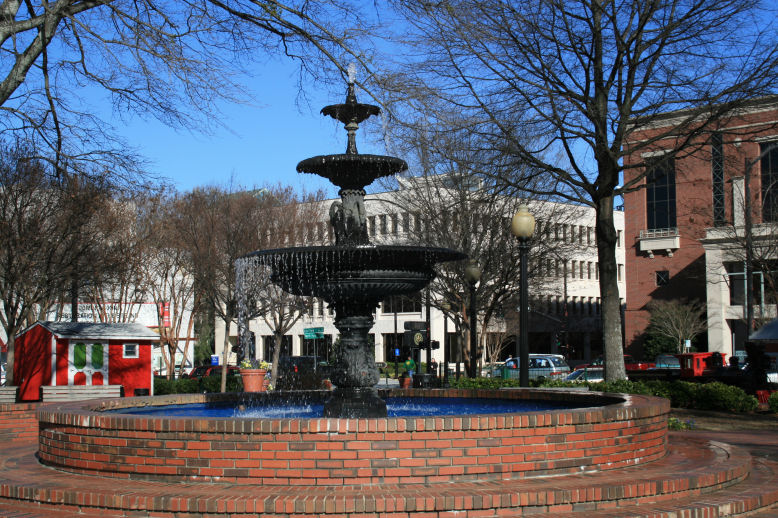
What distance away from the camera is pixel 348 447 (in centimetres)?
657

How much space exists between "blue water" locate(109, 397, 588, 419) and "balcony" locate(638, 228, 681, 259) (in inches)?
1829

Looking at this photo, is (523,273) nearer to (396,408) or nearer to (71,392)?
(396,408)

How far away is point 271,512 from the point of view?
19.3 feet

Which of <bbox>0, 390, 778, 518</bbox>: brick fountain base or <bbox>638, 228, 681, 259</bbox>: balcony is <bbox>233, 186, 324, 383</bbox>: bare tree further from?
<bbox>638, 228, 681, 259</bbox>: balcony

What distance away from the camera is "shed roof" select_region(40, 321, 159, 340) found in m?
24.7

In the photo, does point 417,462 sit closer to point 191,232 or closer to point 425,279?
point 425,279

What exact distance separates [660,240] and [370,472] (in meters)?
53.3

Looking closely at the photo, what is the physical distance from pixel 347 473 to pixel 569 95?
13.0 meters

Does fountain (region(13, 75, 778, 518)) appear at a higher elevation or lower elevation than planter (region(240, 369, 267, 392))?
higher

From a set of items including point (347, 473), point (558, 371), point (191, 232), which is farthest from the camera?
point (558, 371)

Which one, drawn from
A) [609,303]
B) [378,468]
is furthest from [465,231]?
[378,468]

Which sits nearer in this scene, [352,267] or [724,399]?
[352,267]

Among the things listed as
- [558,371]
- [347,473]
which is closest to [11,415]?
[347,473]

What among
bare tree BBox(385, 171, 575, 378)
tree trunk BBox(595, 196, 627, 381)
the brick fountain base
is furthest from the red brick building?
the brick fountain base
